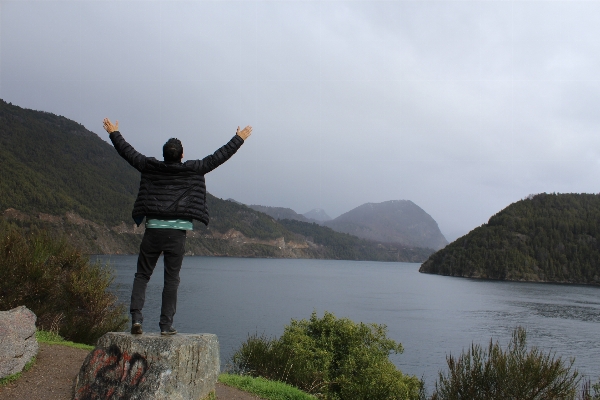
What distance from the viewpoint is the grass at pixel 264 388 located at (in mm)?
8779

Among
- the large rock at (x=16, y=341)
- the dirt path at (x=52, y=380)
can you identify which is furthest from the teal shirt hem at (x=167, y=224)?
the large rock at (x=16, y=341)

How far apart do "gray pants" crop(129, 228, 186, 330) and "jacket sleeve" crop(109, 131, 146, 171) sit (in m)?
0.88

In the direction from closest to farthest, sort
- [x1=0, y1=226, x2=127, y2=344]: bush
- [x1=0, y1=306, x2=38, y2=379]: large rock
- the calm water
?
1. [x1=0, y1=306, x2=38, y2=379]: large rock
2. [x1=0, y1=226, x2=127, y2=344]: bush
3. the calm water

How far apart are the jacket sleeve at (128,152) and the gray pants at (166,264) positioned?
878 mm

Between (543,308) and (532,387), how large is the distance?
59571 millimetres

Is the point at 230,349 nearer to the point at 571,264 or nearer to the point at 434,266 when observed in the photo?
the point at 571,264

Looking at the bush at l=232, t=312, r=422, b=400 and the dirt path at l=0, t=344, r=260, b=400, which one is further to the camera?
the bush at l=232, t=312, r=422, b=400

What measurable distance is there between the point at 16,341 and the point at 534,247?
164 meters

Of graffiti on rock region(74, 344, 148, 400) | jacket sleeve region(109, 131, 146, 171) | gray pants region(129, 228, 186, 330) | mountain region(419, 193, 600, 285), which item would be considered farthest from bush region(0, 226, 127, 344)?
mountain region(419, 193, 600, 285)

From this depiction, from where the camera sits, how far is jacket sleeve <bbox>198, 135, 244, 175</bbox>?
20.4 feet

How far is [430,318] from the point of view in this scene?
50.3 m

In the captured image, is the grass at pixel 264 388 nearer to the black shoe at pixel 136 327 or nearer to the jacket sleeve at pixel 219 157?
the black shoe at pixel 136 327

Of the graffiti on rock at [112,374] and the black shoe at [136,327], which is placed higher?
the black shoe at [136,327]

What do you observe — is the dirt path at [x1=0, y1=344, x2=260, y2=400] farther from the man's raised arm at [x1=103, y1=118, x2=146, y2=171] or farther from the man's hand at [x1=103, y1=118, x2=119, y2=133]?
the man's hand at [x1=103, y1=118, x2=119, y2=133]
